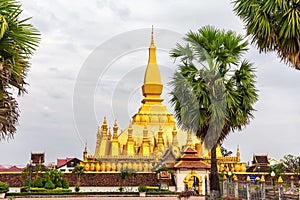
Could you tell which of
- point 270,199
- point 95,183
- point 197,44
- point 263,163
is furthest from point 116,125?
point 270,199

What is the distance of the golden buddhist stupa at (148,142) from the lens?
108 feet

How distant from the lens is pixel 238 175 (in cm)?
3127

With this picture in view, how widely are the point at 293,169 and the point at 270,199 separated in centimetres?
2093

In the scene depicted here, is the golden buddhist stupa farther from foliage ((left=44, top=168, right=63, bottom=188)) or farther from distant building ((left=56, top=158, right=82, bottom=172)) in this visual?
distant building ((left=56, top=158, right=82, bottom=172))

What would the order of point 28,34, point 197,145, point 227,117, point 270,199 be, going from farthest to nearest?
point 197,145
point 227,117
point 270,199
point 28,34

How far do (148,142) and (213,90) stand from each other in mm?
20913

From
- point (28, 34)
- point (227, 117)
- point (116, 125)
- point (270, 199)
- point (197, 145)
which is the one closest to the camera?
point (28, 34)

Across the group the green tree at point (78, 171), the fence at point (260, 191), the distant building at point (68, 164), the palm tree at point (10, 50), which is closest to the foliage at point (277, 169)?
the green tree at point (78, 171)

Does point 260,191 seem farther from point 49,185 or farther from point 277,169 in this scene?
point 277,169

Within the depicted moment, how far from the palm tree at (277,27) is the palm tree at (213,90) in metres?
4.27

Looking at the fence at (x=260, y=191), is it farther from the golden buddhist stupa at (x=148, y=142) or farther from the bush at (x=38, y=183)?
the bush at (x=38, y=183)

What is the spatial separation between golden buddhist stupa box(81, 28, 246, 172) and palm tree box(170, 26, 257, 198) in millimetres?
15372

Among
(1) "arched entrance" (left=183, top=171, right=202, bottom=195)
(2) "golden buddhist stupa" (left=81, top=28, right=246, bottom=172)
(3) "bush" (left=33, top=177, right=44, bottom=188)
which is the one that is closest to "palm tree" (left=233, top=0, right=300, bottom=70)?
(1) "arched entrance" (left=183, top=171, right=202, bottom=195)

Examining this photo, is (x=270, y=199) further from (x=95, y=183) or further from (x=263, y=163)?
(x=263, y=163)
